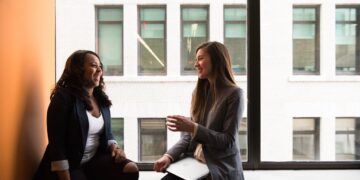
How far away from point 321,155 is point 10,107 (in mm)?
2293

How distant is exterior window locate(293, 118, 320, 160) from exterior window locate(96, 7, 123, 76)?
1.46 m

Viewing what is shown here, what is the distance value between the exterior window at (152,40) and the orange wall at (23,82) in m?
0.67

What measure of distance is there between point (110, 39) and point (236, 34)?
0.97 m

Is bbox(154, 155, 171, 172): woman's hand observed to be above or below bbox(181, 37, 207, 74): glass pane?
below

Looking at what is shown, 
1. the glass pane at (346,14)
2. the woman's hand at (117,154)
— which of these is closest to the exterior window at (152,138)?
the woman's hand at (117,154)

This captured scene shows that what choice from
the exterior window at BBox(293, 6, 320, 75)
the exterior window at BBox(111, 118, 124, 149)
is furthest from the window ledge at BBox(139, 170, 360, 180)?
the exterior window at BBox(293, 6, 320, 75)

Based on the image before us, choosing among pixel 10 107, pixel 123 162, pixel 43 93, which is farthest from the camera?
pixel 43 93

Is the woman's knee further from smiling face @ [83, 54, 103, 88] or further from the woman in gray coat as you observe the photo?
smiling face @ [83, 54, 103, 88]

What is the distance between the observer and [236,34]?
9.21 feet

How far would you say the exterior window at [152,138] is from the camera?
285 cm

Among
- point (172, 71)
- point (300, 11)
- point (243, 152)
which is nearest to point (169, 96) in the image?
point (172, 71)

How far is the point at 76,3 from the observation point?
2.78m

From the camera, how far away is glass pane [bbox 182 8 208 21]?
2795 millimetres

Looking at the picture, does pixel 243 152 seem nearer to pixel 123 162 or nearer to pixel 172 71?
pixel 172 71
